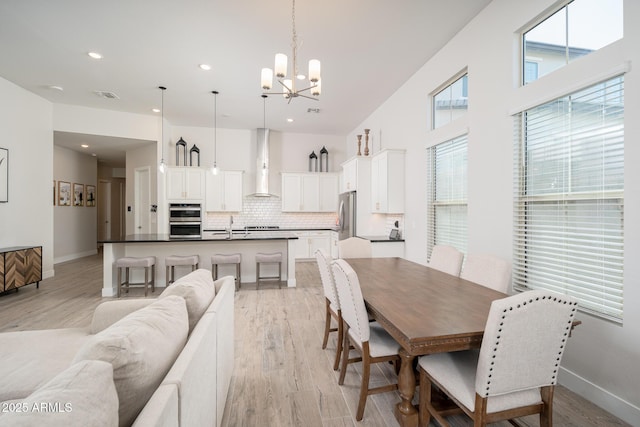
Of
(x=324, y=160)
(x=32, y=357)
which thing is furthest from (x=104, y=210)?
(x=32, y=357)

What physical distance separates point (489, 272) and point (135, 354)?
2307 millimetres

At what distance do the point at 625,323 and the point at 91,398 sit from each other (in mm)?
2709

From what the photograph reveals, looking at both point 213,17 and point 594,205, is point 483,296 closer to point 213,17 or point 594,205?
point 594,205

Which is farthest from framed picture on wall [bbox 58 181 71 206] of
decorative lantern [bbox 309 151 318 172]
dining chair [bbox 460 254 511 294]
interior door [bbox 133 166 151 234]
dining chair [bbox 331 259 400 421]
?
dining chair [bbox 460 254 511 294]

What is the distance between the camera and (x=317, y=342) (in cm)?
286

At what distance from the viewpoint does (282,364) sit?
2441mm

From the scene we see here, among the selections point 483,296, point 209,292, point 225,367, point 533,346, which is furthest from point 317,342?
point 533,346

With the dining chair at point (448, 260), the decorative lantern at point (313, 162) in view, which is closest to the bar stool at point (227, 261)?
the dining chair at point (448, 260)

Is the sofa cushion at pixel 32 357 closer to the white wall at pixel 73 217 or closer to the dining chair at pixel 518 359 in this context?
the dining chair at pixel 518 359

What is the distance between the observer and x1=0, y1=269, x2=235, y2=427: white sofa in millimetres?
666

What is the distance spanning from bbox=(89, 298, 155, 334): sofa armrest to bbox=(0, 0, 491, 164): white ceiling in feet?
8.96

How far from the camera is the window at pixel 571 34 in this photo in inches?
76.4

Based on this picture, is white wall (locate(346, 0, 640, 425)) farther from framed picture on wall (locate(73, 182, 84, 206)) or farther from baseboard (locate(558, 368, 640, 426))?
framed picture on wall (locate(73, 182, 84, 206))

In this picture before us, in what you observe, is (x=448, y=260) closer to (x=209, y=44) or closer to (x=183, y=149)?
(x=209, y=44)
